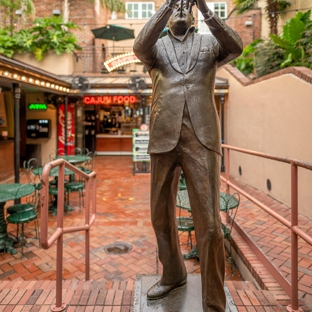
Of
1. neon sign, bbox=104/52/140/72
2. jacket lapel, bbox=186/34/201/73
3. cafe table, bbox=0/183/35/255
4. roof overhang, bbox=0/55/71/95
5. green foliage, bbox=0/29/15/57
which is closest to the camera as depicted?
jacket lapel, bbox=186/34/201/73

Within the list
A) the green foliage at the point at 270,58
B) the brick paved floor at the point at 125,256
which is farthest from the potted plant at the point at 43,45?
the brick paved floor at the point at 125,256

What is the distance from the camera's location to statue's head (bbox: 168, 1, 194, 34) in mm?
1853

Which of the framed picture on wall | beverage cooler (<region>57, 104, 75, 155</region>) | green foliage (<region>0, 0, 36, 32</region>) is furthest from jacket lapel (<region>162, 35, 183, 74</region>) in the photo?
green foliage (<region>0, 0, 36, 32</region>)

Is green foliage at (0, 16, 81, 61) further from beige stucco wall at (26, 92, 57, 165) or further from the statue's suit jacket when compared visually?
the statue's suit jacket

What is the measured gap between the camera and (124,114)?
592 inches

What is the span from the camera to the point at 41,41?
35.8ft

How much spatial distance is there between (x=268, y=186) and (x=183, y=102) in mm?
5202

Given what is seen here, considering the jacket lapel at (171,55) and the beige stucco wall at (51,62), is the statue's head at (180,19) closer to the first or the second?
the jacket lapel at (171,55)

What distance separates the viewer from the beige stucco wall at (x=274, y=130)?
486cm

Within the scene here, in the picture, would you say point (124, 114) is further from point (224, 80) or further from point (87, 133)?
point (224, 80)

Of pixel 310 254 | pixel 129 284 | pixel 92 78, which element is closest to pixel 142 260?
pixel 129 284

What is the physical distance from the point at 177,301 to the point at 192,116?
1.25 metres

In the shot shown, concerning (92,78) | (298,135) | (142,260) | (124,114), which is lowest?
(142,260)

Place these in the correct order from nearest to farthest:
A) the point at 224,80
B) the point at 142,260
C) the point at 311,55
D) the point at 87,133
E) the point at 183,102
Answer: the point at 183,102, the point at 142,260, the point at 311,55, the point at 224,80, the point at 87,133
